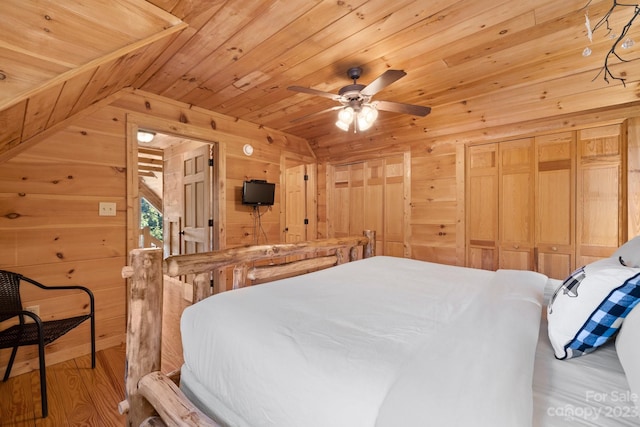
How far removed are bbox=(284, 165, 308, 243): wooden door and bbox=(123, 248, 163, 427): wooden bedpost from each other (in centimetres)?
325

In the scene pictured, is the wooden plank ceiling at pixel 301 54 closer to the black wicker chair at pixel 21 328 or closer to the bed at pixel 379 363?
the black wicker chair at pixel 21 328

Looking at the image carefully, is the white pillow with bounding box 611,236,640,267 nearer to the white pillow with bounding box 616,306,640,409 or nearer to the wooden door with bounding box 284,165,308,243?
the white pillow with bounding box 616,306,640,409

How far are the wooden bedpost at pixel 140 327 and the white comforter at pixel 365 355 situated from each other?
0.15m

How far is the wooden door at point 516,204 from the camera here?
2.89m

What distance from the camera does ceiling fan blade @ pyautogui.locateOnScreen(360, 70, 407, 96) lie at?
1.65 m

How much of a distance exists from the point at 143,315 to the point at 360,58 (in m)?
2.14

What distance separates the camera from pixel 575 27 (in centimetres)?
175

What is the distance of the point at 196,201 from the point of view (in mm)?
3699

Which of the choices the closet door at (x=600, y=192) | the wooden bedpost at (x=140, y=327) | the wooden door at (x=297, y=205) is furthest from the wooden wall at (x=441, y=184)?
the wooden bedpost at (x=140, y=327)

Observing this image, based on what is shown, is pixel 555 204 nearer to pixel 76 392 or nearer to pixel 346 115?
pixel 346 115

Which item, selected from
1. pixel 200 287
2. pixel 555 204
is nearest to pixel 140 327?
pixel 200 287

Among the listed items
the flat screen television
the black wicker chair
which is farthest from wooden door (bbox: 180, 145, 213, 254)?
the black wicker chair

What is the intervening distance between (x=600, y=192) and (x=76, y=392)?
4526 mm

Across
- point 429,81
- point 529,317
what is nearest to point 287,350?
point 529,317
